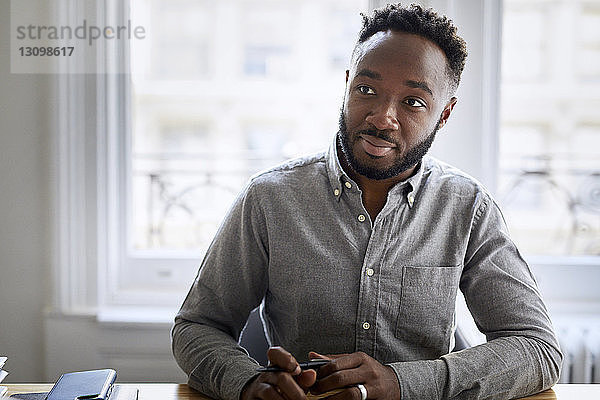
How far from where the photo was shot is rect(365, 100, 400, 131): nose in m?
1.42

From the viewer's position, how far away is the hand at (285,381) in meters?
1.19

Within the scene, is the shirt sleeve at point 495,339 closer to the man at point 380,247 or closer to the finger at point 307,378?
the man at point 380,247

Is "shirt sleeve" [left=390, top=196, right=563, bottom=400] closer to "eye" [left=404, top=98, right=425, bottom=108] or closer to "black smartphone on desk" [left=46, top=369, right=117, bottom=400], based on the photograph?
"eye" [left=404, top=98, right=425, bottom=108]

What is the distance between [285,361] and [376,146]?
1.57 ft

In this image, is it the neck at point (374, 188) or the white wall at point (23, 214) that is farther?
the white wall at point (23, 214)

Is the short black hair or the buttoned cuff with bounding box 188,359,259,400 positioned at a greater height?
the short black hair

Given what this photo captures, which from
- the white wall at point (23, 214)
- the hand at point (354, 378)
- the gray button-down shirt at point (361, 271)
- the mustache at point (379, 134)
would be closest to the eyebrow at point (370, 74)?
the mustache at point (379, 134)

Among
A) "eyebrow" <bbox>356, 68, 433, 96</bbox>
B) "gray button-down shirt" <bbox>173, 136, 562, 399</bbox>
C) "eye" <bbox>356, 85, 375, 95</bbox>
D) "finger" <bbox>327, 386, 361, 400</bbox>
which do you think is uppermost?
"eyebrow" <bbox>356, 68, 433, 96</bbox>

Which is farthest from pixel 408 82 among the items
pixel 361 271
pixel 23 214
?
pixel 23 214

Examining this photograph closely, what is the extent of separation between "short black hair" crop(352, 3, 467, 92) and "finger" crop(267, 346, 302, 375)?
2.20ft

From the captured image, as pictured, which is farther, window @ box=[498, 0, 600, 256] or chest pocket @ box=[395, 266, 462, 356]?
window @ box=[498, 0, 600, 256]

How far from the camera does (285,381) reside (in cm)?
119

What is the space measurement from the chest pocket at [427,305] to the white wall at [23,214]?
1.15 meters

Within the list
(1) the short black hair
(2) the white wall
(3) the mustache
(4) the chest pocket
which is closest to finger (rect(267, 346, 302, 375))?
(4) the chest pocket
